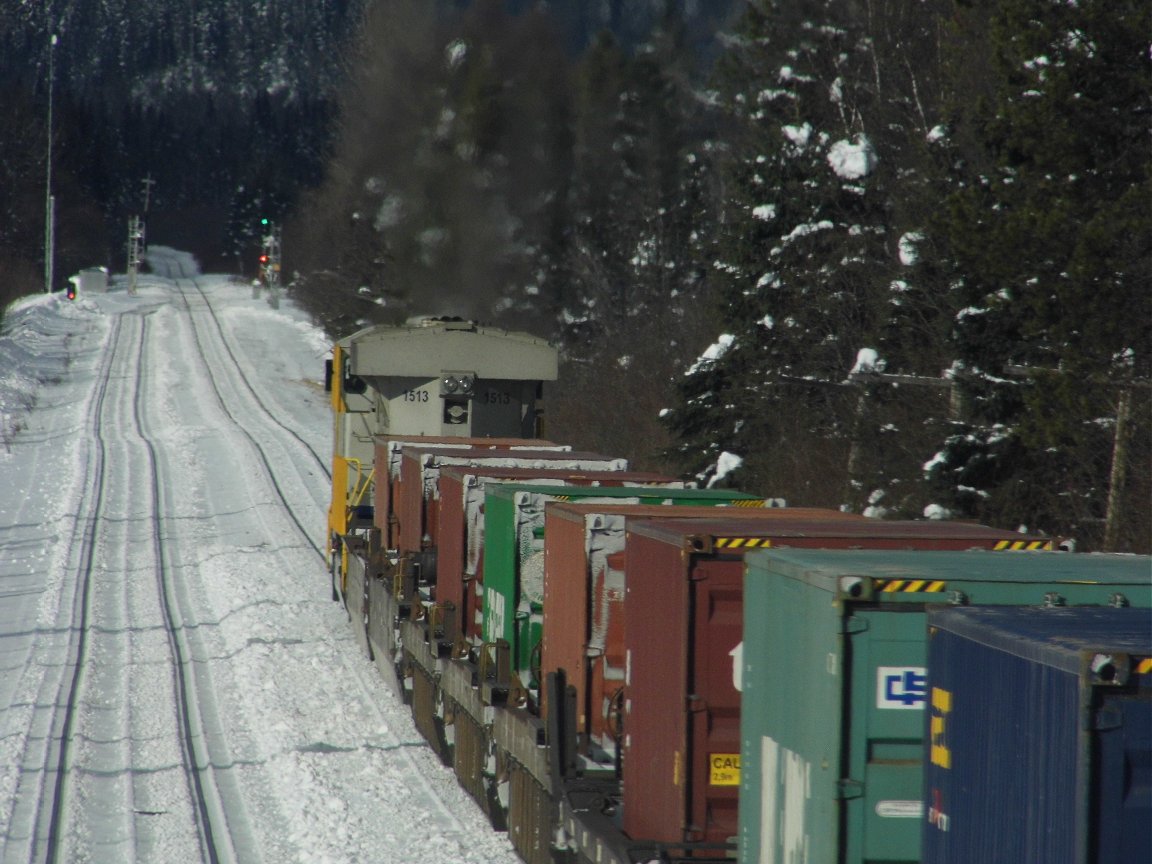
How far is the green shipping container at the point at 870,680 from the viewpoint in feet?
16.6

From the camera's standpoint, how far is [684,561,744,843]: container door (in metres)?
6.47

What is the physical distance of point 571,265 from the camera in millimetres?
43062

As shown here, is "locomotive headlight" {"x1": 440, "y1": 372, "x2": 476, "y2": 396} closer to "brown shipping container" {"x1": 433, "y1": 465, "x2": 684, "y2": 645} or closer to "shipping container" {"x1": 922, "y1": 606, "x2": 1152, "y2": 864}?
"brown shipping container" {"x1": 433, "y1": 465, "x2": 684, "y2": 645}

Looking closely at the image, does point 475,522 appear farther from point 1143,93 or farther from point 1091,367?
point 1143,93

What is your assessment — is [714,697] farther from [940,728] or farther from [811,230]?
[811,230]

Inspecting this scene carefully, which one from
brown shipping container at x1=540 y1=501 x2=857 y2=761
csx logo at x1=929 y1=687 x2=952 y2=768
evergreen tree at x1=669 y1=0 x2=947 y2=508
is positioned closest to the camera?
csx logo at x1=929 y1=687 x2=952 y2=768

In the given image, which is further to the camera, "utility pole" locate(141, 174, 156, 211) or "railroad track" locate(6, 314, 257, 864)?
"utility pole" locate(141, 174, 156, 211)

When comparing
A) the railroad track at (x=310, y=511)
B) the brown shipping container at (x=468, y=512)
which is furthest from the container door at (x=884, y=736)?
the brown shipping container at (x=468, y=512)

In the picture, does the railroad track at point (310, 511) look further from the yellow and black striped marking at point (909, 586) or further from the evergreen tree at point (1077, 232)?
the evergreen tree at point (1077, 232)

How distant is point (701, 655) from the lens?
→ 6.46 m

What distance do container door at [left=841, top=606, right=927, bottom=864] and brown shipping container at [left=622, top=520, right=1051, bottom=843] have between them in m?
1.32

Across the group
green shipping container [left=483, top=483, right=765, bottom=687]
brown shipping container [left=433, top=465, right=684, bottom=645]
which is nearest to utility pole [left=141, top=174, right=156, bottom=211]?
brown shipping container [left=433, top=465, right=684, bottom=645]

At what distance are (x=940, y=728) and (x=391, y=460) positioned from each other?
11.7 meters

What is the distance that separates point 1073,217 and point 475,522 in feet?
27.5
